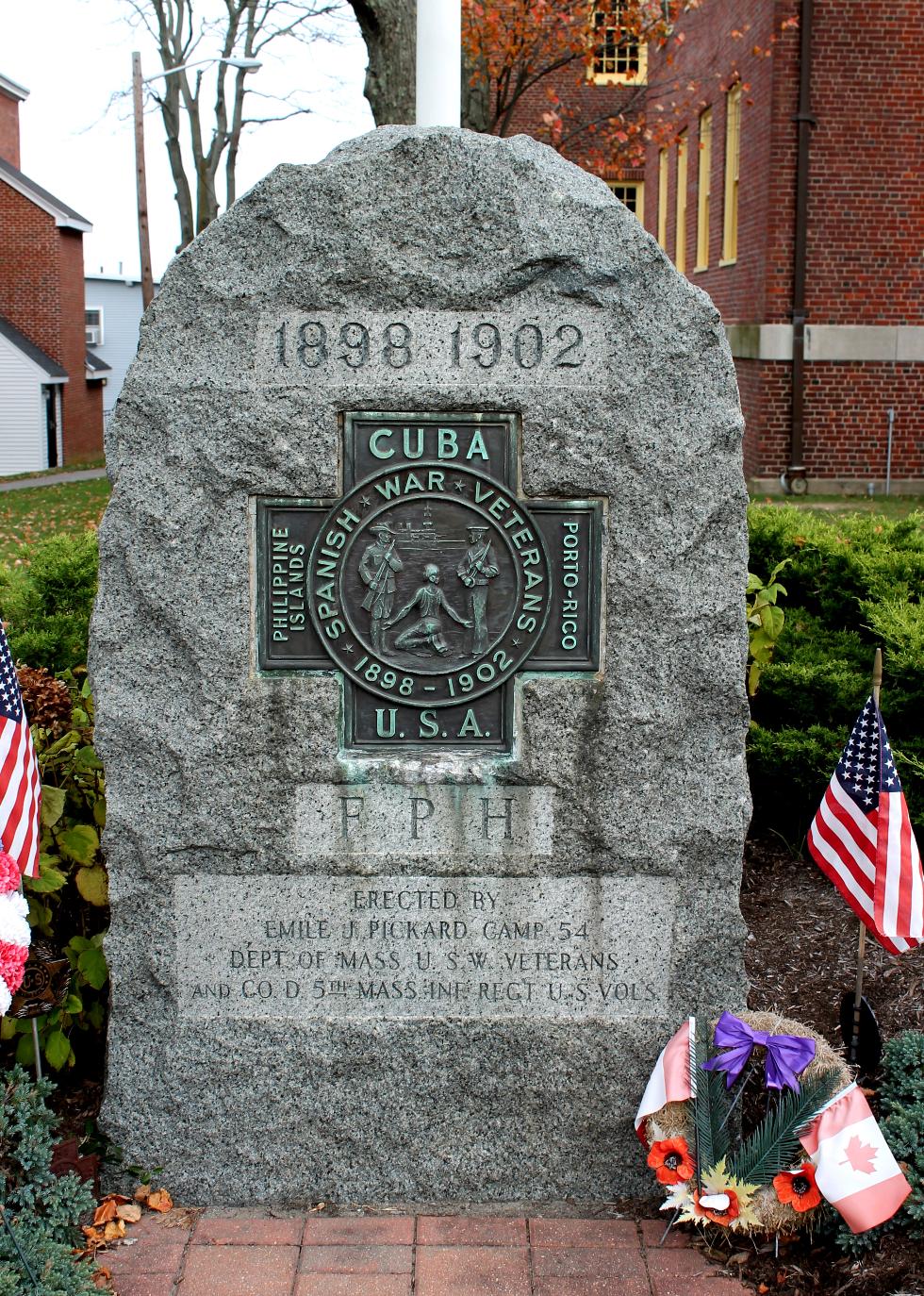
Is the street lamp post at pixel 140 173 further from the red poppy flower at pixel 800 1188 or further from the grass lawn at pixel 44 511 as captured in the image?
the red poppy flower at pixel 800 1188

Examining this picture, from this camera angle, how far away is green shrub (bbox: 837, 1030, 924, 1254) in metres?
3.36

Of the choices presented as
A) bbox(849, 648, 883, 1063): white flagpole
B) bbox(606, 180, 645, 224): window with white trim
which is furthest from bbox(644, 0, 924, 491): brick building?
bbox(849, 648, 883, 1063): white flagpole

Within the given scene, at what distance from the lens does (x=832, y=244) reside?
1590 cm

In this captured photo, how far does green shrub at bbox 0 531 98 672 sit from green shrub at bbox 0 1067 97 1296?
109 inches

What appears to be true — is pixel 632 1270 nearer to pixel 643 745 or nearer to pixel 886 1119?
pixel 886 1119

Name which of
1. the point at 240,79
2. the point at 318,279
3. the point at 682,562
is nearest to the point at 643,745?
the point at 682,562

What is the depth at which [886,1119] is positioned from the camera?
143 inches

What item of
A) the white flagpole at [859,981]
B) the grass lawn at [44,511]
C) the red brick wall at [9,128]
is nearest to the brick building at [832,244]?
the grass lawn at [44,511]

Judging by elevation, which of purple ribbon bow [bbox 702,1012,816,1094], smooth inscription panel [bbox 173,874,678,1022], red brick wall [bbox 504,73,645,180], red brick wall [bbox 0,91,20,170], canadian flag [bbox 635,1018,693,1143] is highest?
red brick wall [bbox 0,91,20,170]

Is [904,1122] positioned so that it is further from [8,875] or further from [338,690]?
[8,875]

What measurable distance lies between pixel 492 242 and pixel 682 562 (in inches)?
37.2

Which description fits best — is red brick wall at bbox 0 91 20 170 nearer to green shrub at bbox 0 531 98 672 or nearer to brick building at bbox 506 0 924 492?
brick building at bbox 506 0 924 492

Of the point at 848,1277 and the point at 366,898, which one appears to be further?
the point at 366,898

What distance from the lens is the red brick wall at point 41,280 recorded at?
30609mm
